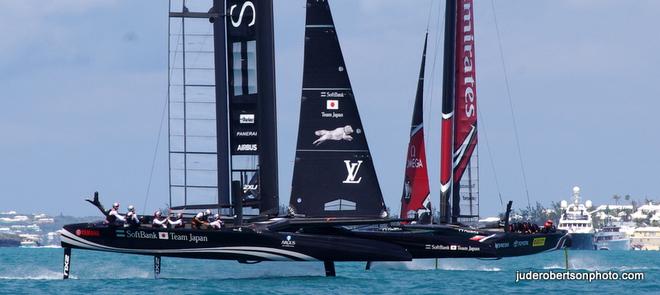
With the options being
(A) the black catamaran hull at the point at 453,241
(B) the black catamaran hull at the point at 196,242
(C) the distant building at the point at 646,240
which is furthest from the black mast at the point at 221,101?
(C) the distant building at the point at 646,240

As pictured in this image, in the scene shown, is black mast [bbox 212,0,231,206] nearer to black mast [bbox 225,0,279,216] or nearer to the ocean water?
black mast [bbox 225,0,279,216]

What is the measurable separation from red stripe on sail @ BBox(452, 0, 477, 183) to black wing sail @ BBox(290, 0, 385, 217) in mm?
10010

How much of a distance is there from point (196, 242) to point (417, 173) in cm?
1391

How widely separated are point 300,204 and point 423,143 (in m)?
11.5

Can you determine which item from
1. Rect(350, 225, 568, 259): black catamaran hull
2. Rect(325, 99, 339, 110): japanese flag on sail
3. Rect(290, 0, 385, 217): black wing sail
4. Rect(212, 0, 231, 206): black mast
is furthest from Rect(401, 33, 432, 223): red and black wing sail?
Rect(212, 0, 231, 206): black mast

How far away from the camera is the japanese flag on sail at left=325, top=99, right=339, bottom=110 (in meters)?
35.3

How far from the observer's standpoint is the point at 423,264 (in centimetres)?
4488

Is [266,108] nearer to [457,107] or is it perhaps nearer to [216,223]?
[216,223]

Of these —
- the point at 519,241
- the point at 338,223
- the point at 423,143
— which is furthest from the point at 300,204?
the point at 423,143

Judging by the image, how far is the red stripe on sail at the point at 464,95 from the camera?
45.2 meters

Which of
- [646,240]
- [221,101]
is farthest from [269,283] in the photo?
[646,240]

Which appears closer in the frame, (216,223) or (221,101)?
(216,223)

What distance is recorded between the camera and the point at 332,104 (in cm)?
3538

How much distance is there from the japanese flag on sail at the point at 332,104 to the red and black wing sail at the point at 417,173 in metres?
10.1
